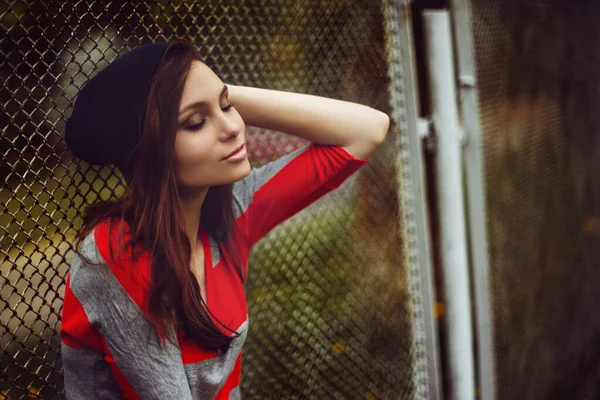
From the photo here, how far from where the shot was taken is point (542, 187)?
3160 millimetres

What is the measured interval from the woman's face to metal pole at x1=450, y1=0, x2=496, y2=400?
112cm

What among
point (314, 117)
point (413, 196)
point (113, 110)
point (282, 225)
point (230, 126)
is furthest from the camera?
point (413, 196)

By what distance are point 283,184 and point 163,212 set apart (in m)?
0.43

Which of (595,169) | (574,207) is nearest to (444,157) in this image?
(574,207)

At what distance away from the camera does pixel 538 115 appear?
3.04m

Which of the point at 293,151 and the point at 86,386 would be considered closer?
the point at 86,386

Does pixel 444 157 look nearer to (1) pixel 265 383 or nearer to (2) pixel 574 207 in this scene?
(1) pixel 265 383

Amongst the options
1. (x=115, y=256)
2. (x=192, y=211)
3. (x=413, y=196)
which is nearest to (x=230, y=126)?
(x=192, y=211)

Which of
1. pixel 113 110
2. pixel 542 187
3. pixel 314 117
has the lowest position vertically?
pixel 542 187

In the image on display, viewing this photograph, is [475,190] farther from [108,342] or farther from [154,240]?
[108,342]

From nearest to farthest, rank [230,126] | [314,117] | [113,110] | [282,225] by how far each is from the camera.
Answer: [113,110] → [230,126] → [314,117] → [282,225]

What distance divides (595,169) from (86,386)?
3556mm

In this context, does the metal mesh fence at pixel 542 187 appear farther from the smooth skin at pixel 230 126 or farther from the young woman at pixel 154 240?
the young woman at pixel 154 240

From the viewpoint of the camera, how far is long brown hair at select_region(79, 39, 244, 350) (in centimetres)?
127
